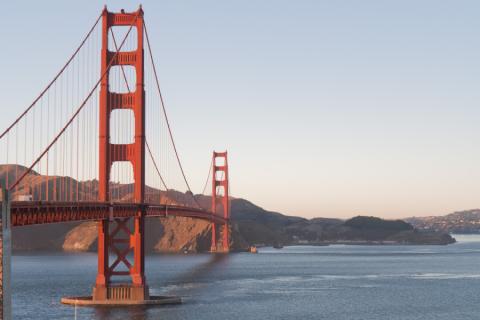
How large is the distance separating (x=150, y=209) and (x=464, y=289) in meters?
37.1

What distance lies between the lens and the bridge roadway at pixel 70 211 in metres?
38.1

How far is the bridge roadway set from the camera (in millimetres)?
38094

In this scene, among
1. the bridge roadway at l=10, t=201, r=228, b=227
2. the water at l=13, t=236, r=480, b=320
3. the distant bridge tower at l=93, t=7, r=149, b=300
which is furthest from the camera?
the water at l=13, t=236, r=480, b=320

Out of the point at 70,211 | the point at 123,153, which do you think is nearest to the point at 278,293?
the point at 123,153

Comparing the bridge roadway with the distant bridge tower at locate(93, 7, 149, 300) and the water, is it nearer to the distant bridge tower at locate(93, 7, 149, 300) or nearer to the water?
the distant bridge tower at locate(93, 7, 149, 300)

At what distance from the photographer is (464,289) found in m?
86.6

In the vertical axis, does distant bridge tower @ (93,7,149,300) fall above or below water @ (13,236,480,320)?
above

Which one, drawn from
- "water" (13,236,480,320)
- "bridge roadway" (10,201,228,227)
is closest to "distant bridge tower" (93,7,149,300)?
"bridge roadway" (10,201,228,227)

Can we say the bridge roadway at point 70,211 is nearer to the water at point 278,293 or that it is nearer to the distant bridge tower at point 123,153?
Answer: the distant bridge tower at point 123,153

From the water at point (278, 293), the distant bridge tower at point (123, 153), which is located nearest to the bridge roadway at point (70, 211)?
the distant bridge tower at point (123, 153)

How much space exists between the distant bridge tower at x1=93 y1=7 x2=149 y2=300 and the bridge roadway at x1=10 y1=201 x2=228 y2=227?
1214mm

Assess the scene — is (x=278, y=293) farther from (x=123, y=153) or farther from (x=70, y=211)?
(x=70, y=211)

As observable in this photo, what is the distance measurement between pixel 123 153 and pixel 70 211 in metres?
14.4

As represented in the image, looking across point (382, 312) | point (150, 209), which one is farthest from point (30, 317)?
point (382, 312)
